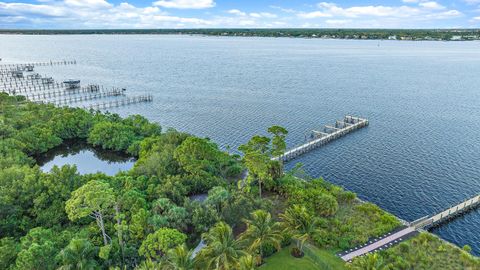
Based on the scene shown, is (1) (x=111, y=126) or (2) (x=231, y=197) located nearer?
(2) (x=231, y=197)

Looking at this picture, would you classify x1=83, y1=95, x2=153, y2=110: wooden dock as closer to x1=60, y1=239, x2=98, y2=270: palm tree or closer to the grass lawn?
x1=60, y1=239, x2=98, y2=270: palm tree

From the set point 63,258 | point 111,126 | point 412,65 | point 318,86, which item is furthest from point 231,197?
point 412,65

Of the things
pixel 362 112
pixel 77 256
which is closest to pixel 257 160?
pixel 77 256

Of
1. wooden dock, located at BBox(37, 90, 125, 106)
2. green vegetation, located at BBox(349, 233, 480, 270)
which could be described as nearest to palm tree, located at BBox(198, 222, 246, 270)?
green vegetation, located at BBox(349, 233, 480, 270)

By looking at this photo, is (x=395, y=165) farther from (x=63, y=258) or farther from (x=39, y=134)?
(x=39, y=134)

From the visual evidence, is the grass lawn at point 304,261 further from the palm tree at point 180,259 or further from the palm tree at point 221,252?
the palm tree at point 180,259

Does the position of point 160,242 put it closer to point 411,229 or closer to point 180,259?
point 180,259

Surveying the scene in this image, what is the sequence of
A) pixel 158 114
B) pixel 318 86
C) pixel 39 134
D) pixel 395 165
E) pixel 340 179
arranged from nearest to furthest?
1. pixel 340 179
2. pixel 395 165
3. pixel 39 134
4. pixel 158 114
5. pixel 318 86

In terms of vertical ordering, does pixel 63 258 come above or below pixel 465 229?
above
